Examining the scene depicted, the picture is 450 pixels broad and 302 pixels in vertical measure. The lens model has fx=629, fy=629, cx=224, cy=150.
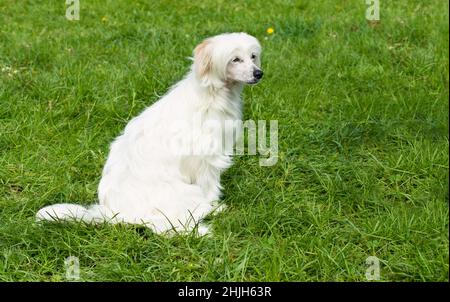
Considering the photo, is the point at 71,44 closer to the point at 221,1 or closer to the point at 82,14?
the point at 82,14

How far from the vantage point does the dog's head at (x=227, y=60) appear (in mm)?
3447

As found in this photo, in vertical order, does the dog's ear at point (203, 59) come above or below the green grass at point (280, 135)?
above

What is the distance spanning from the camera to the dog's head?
3.45 metres

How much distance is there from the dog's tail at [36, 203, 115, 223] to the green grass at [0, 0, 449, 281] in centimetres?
5

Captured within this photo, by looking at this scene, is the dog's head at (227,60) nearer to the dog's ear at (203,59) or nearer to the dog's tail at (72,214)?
the dog's ear at (203,59)

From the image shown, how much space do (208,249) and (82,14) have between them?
4.20 m

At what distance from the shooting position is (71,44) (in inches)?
229

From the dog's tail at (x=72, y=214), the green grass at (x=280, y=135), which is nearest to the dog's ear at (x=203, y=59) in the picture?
the green grass at (x=280, y=135)

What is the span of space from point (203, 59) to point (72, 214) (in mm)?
1100

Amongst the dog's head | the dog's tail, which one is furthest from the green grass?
the dog's head

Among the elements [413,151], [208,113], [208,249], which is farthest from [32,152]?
[413,151]

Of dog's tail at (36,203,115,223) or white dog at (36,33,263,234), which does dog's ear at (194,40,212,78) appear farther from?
dog's tail at (36,203,115,223)

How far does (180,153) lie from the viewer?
3564mm
